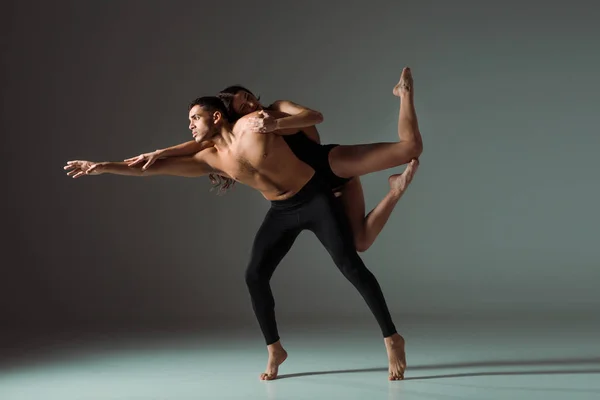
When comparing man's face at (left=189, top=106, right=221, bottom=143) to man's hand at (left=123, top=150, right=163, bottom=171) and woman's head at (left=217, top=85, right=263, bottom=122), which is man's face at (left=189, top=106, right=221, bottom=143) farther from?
man's hand at (left=123, top=150, right=163, bottom=171)

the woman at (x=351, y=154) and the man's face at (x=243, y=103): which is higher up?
the man's face at (x=243, y=103)

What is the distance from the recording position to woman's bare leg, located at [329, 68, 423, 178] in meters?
4.25

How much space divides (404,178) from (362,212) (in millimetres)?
310

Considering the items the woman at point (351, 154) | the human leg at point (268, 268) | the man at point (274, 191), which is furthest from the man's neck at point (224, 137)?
the human leg at point (268, 268)

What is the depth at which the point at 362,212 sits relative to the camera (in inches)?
177

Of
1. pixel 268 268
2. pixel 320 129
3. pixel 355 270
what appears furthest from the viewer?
pixel 320 129

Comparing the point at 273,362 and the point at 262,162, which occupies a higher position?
the point at 262,162

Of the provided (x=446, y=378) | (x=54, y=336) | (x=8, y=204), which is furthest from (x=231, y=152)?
(x=8, y=204)

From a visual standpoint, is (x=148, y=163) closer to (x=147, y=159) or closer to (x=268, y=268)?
(x=147, y=159)

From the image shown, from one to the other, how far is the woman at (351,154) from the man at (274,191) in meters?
0.02

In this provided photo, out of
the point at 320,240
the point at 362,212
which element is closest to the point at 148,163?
the point at 320,240

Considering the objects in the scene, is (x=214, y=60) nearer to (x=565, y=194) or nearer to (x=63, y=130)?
(x=63, y=130)

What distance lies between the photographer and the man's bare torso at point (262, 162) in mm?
4164

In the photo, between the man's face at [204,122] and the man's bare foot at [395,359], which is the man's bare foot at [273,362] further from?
the man's face at [204,122]
